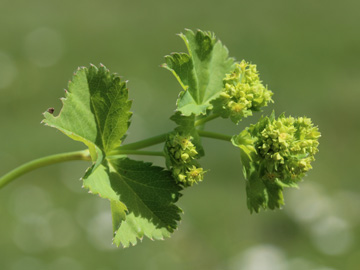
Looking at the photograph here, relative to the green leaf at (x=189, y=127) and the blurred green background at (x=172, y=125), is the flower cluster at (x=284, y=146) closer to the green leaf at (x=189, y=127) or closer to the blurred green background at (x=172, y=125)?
the green leaf at (x=189, y=127)

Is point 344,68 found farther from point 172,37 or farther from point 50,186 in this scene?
point 50,186

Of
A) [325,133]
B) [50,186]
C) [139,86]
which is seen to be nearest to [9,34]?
[139,86]

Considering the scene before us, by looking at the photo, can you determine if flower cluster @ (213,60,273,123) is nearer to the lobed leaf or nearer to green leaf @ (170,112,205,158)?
green leaf @ (170,112,205,158)

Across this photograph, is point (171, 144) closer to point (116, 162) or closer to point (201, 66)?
point (116, 162)

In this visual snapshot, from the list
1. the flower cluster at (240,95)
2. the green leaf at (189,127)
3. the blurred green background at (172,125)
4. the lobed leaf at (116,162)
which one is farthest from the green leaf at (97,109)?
the blurred green background at (172,125)

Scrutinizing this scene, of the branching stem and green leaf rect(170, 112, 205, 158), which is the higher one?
green leaf rect(170, 112, 205, 158)

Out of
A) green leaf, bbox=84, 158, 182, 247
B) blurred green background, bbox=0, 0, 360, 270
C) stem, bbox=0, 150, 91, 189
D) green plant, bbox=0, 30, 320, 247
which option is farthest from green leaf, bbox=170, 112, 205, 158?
blurred green background, bbox=0, 0, 360, 270
